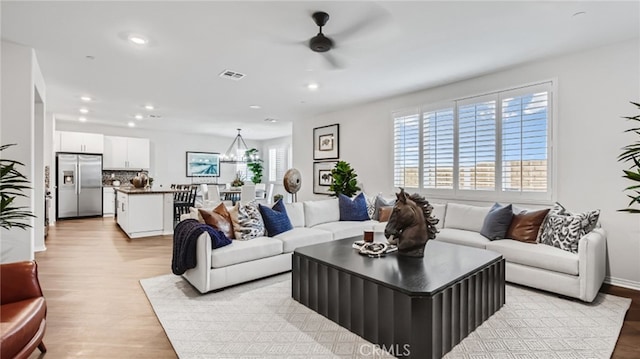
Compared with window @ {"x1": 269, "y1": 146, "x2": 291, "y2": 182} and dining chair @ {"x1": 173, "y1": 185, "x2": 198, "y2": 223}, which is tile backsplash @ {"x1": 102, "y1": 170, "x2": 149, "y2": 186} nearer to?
dining chair @ {"x1": 173, "y1": 185, "x2": 198, "y2": 223}

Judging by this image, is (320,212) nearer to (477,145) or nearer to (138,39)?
(477,145)

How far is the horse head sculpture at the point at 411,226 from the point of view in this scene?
2.64 metres

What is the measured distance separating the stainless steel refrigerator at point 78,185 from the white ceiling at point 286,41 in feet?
10.6

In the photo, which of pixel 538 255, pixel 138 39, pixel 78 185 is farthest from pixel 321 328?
pixel 78 185

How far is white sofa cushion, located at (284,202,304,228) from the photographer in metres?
4.47

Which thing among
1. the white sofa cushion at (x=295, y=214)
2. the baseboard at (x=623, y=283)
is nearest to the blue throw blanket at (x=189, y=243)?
the white sofa cushion at (x=295, y=214)

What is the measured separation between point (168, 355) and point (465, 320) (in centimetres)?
211

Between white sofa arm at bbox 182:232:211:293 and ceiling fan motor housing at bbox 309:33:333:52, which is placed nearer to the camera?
ceiling fan motor housing at bbox 309:33:333:52

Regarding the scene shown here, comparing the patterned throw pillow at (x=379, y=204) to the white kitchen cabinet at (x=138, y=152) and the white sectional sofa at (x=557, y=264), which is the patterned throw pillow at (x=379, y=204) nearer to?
the white sectional sofa at (x=557, y=264)

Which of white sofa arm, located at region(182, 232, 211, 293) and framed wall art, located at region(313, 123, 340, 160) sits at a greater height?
framed wall art, located at region(313, 123, 340, 160)

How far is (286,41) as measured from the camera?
3.21m

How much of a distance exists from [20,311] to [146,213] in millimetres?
4431

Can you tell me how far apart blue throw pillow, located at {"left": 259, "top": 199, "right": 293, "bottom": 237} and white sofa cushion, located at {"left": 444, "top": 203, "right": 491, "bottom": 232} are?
2.29 metres

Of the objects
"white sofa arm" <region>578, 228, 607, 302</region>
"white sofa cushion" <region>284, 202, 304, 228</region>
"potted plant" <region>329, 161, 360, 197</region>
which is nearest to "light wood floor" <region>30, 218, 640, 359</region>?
"white sofa arm" <region>578, 228, 607, 302</region>
